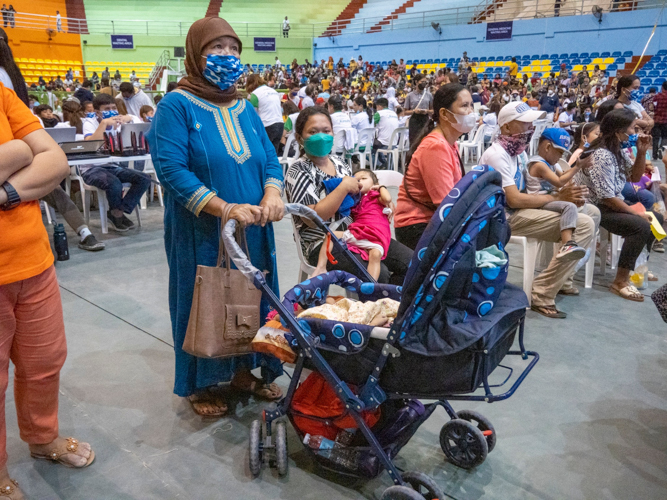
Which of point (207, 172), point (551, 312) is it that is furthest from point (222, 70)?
point (551, 312)

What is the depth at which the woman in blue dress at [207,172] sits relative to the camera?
73.6 inches

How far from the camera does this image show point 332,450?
1777 mm

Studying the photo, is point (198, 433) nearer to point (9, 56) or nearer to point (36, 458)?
point (36, 458)

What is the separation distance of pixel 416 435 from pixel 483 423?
28cm

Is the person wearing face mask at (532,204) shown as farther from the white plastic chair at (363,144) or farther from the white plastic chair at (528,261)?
the white plastic chair at (363,144)

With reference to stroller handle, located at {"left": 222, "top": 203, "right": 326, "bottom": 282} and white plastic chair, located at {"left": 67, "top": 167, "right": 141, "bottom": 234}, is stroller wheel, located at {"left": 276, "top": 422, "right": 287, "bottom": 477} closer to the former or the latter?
stroller handle, located at {"left": 222, "top": 203, "right": 326, "bottom": 282}

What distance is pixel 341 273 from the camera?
2061 millimetres

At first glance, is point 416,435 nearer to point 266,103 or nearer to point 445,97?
point 445,97

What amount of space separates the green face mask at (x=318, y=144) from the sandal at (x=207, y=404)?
1177mm

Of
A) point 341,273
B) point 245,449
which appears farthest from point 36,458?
point 341,273

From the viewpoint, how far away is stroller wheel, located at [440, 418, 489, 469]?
1.86 metres

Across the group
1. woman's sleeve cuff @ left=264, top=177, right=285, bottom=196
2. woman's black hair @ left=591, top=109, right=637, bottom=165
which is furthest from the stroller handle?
woman's black hair @ left=591, top=109, right=637, bottom=165

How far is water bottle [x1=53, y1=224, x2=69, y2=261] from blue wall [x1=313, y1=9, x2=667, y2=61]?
53.6 feet

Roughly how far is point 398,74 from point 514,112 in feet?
56.0
